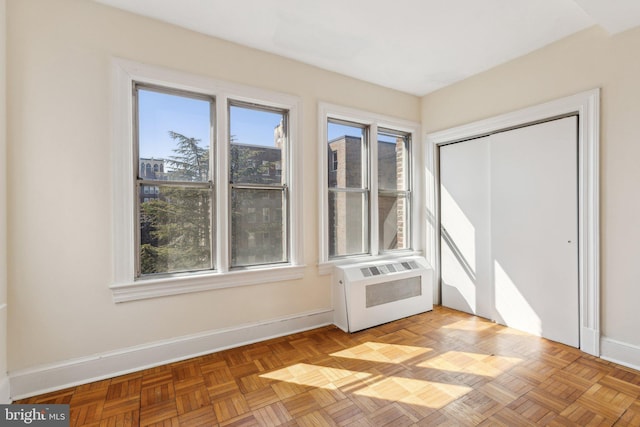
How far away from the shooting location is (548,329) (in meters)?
2.83

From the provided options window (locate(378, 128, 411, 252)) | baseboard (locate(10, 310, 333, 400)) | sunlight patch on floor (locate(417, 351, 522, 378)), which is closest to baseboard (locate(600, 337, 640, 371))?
sunlight patch on floor (locate(417, 351, 522, 378))

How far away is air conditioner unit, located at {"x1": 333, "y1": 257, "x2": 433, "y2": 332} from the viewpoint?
10.0 ft

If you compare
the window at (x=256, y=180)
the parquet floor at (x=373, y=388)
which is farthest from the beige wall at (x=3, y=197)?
the window at (x=256, y=180)

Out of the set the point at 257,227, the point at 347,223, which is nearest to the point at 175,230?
the point at 257,227

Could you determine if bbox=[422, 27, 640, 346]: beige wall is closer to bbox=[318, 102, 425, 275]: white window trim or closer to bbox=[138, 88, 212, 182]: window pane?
bbox=[318, 102, 425, 275]: white window trim

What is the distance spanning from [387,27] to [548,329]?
3241 millimetres

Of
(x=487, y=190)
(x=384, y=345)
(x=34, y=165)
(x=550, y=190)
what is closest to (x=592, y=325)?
(x=550, y=190)

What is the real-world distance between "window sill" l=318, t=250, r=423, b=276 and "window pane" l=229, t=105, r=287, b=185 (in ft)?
3.44

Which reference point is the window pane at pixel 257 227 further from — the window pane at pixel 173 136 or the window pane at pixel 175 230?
the window pane at pixel 173 136

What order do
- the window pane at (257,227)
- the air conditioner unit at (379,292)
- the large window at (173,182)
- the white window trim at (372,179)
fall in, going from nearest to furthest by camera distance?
the large window at (173,182)
the window pane at (257,227)
the air conditioner unit at (379,292)
the white window trim at (372,179)

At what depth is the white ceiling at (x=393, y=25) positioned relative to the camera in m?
2.21

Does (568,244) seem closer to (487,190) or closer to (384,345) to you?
(487,190)

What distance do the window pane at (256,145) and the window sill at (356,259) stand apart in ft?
3.44

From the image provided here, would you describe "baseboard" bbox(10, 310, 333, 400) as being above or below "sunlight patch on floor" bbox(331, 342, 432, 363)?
above
